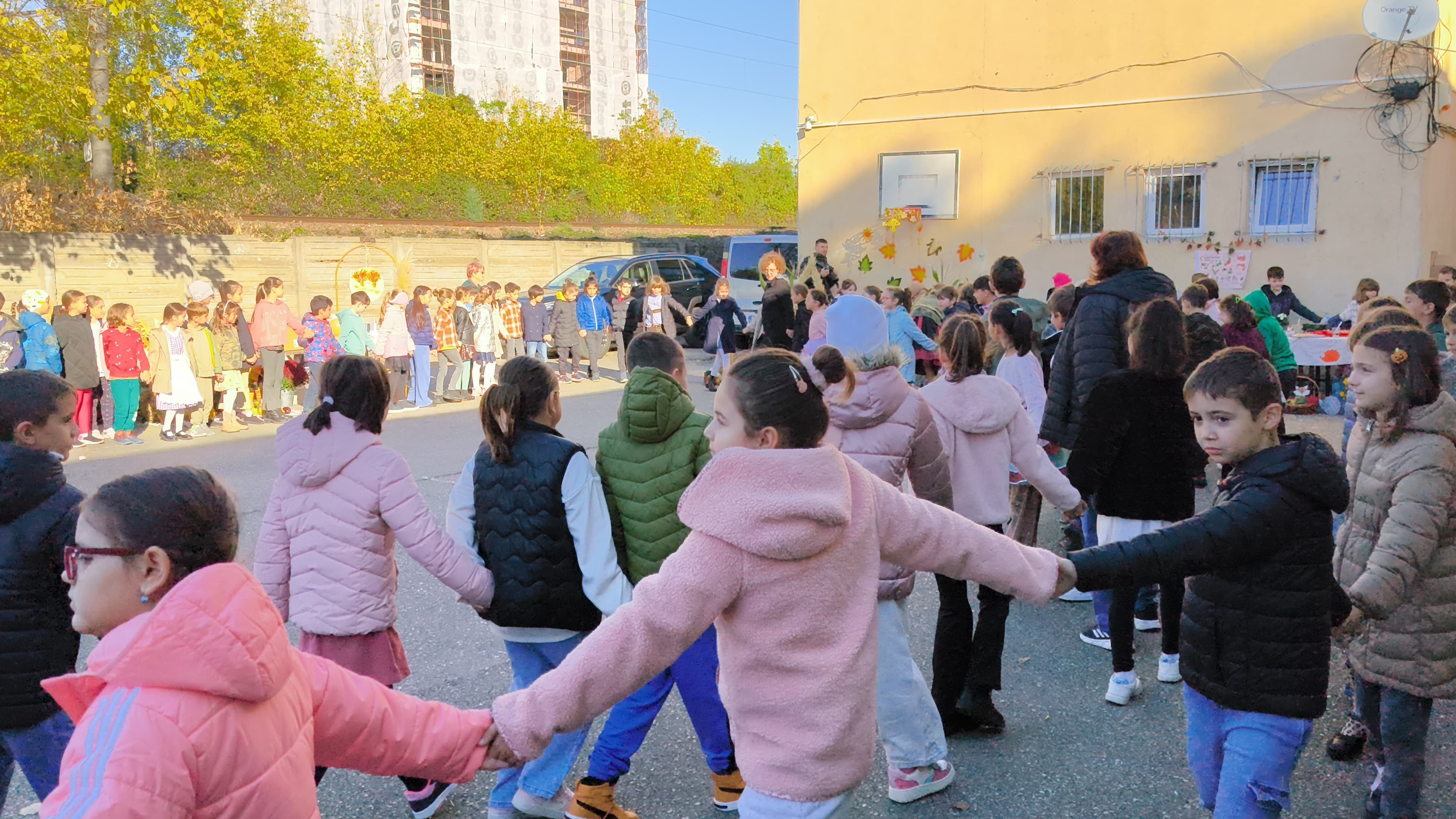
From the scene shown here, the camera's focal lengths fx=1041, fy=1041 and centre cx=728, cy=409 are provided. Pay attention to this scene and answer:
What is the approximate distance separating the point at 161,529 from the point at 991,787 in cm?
309

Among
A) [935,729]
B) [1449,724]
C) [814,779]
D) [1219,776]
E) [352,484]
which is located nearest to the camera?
[814,779]

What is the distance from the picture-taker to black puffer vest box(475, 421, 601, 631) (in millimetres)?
3535

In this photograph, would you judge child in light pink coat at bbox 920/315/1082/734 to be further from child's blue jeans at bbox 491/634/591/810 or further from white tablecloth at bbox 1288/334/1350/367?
white tablecloth at bbox 1288/334/1350/367

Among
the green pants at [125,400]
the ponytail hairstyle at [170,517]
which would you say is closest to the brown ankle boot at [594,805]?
the ponytail hairstyle at [170,517]

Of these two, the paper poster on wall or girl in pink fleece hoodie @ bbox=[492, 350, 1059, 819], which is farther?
the paper poster on wall

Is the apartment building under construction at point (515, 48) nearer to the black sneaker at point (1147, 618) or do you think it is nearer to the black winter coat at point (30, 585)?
the black sneaker at point (1147, 618)

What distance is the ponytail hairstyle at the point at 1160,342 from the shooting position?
4531 millimetres

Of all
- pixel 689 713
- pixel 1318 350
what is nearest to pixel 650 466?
pixel 689 713

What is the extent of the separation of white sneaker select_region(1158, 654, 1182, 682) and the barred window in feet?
38.3

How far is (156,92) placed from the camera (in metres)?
18.0

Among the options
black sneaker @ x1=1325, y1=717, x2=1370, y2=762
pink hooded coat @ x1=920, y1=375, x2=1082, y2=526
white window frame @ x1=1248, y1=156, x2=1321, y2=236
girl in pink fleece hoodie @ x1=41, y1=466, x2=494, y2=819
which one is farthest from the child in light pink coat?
white window frame @ x1=1248, y1=156, x2=1321, y2=236

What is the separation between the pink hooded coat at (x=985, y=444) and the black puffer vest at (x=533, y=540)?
1782 mm

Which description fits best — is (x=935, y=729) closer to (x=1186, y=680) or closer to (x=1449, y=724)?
(x=1186, y=680)

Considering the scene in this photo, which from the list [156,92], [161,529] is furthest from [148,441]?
[161,529]
